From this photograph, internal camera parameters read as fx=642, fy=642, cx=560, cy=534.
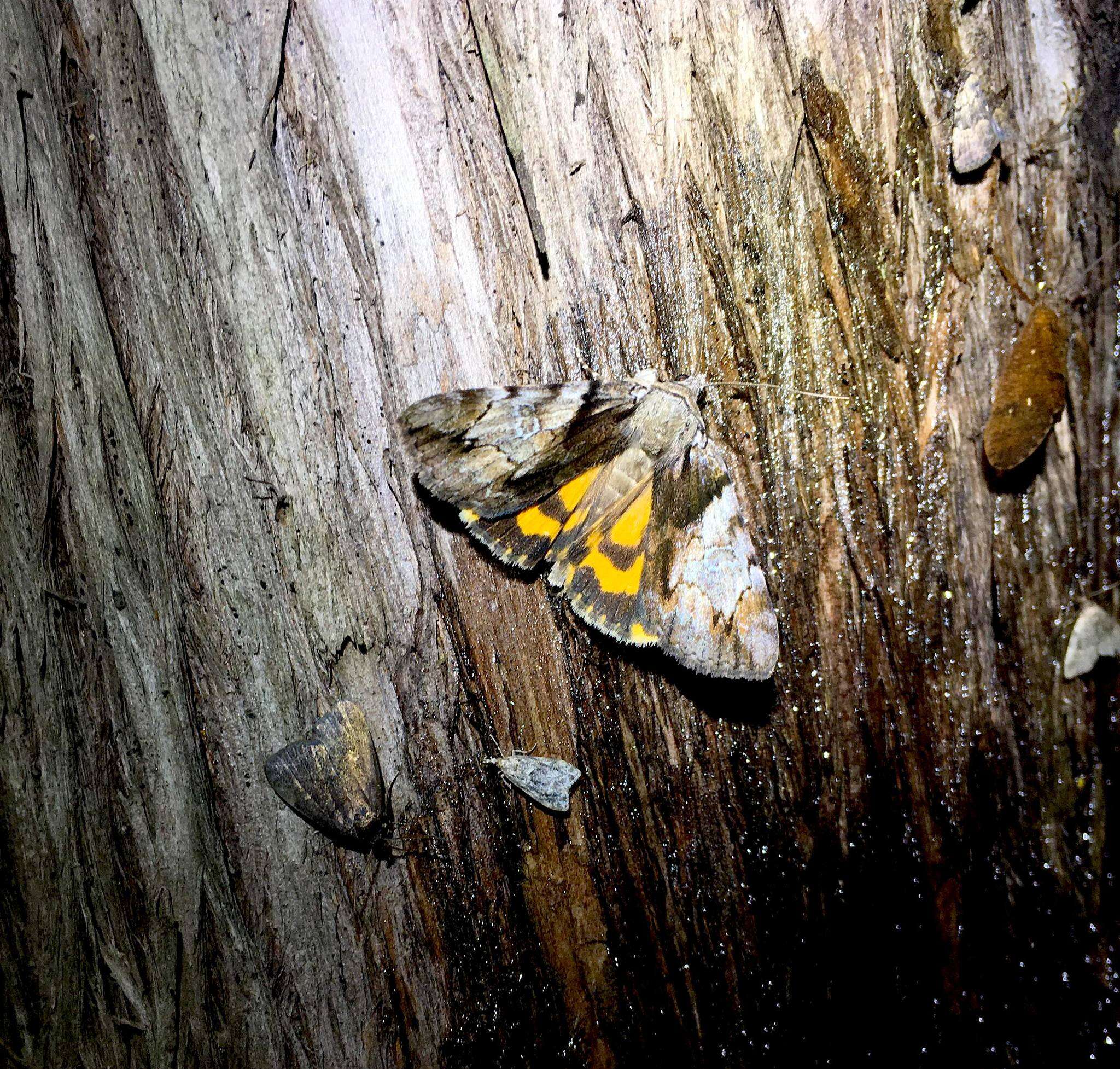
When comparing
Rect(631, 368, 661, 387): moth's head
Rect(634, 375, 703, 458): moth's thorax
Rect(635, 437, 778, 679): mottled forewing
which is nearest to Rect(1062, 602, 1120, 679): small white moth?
Rect(635, 437, 778, 679): mottled forewing

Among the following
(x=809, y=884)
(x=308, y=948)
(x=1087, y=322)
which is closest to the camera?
(x=1087, y=322)

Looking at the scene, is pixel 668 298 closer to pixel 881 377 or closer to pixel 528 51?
pixel 881 377

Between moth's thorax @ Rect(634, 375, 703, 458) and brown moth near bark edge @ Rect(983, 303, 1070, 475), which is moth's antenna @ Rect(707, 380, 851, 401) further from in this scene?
brown moth near bark edge @ Rect(983, 303, 1070, 475)

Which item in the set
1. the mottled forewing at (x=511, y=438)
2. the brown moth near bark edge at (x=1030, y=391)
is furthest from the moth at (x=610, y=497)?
the brown moth near bark edge at (x=1030, y=391)

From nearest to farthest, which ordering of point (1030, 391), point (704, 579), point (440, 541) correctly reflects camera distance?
point (1030, 391), point (704, 579), point (440, 541)

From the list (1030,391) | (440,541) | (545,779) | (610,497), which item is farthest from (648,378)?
(545,779)

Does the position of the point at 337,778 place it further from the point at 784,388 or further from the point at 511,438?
the point at 784,388

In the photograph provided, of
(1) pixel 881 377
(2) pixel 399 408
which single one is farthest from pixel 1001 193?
(2) pixel 399 408

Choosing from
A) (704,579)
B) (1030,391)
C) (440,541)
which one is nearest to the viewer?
(1030,391)
